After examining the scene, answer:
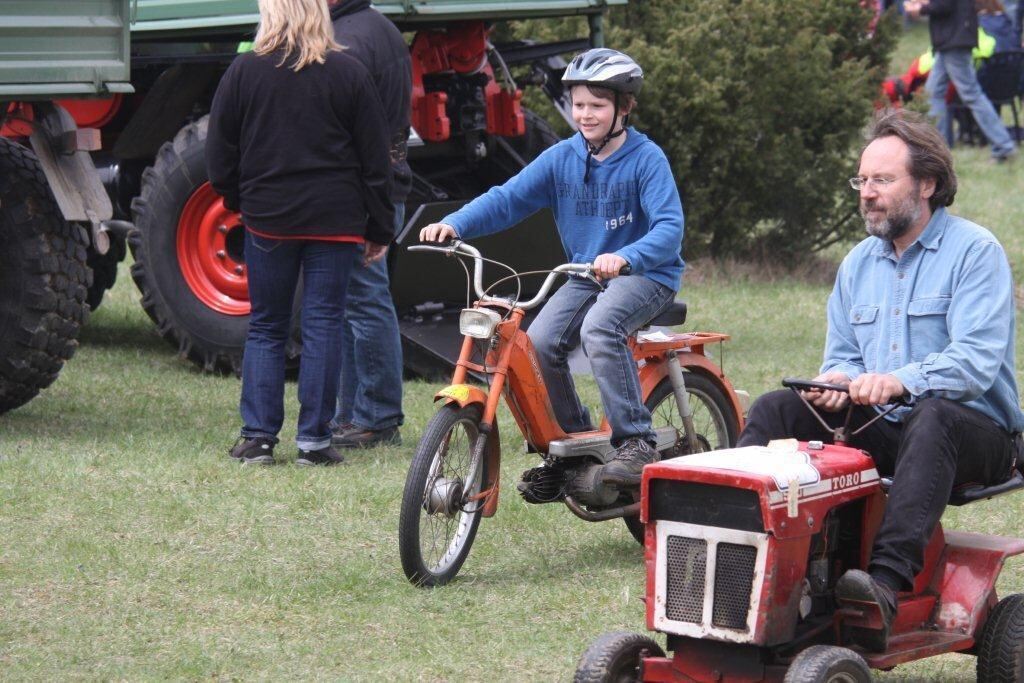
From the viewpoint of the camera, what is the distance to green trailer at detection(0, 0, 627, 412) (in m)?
7.22

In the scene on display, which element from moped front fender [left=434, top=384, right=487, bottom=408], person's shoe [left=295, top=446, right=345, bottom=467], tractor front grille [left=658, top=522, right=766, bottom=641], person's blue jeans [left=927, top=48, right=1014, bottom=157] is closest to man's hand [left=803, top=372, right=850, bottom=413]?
tractor front grille [left=658, top=522, right=766, bottom=641]

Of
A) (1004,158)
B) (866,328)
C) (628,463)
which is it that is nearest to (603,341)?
(628,463)

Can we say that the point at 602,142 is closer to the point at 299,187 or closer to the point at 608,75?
the point at 608,75

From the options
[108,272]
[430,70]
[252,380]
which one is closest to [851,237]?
[430,70]

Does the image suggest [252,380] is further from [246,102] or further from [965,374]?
[965,374]

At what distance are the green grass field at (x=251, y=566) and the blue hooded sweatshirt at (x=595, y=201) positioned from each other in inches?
42.2

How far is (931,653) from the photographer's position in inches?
168

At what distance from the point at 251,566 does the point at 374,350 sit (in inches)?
77.6

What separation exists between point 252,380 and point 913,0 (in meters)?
11.8

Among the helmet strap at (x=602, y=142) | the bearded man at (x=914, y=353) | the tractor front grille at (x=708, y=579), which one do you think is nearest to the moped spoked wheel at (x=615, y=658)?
the tractor front grille at (x=708, y=579)

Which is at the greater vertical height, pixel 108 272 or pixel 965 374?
pixel 965 374

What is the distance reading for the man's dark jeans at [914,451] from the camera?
4.18 m

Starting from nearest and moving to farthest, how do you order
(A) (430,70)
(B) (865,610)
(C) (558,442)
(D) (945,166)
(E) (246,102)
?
(B) (865,610) < (D) (945,166) < (C) (558,442) < (E) (246,102) < (A) (430,70)

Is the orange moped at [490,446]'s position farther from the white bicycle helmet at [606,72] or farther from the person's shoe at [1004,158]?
the person's shoe at [1004,158]
